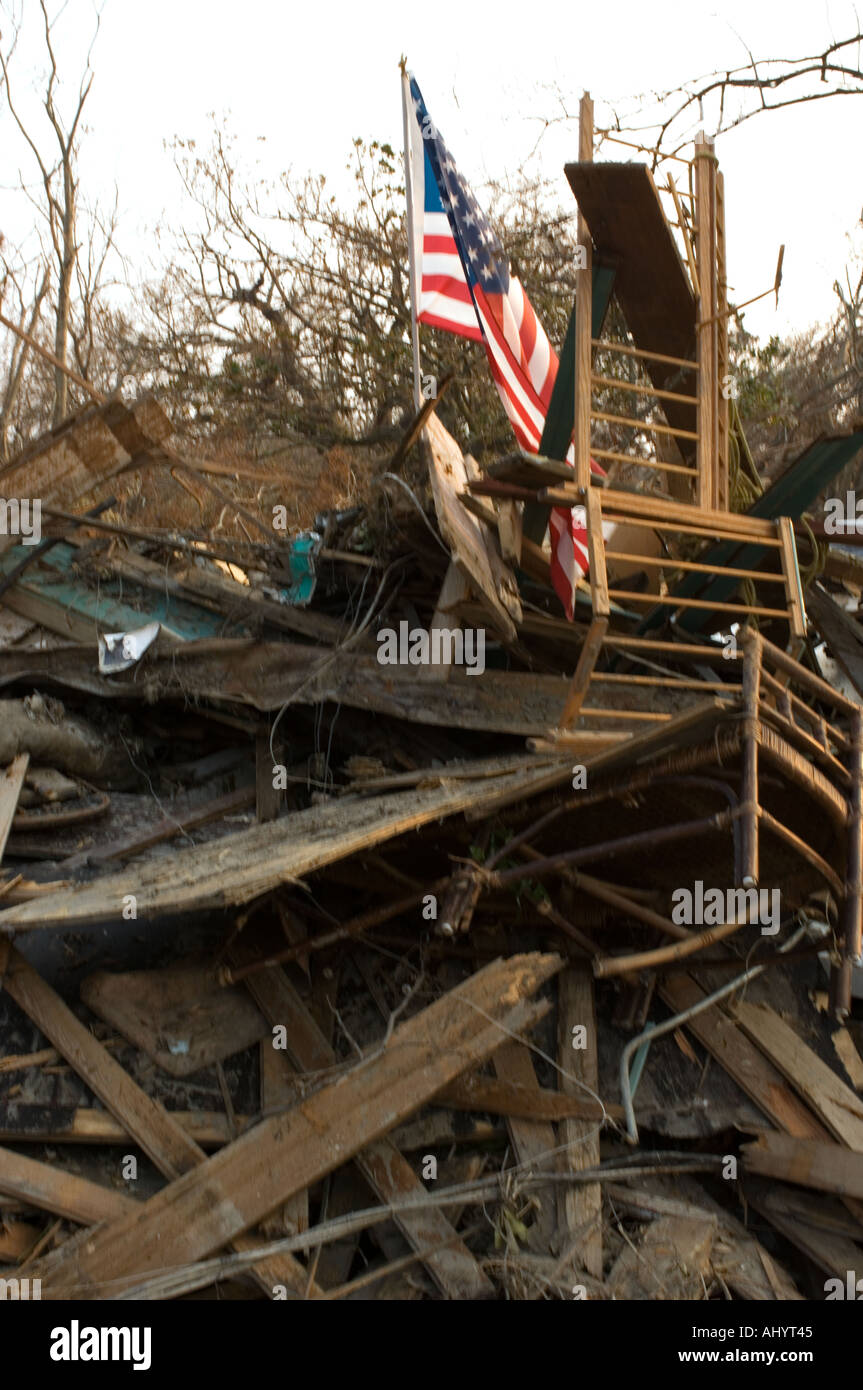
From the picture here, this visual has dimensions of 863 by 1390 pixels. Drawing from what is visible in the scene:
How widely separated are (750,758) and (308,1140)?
2.48 meters

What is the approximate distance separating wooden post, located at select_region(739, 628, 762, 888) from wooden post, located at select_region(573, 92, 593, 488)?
184 centimetres

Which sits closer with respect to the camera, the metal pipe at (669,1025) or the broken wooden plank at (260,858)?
the broken wooden plank at (260,858)

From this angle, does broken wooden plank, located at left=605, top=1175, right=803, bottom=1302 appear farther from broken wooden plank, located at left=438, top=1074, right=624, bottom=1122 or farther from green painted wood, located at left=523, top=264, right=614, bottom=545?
green painted wood, located at left=523, top=264, right=614, bottom=545

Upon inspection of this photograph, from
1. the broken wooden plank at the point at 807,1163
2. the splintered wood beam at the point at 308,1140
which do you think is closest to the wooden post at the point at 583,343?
the splintered wood beam at the point at 308,1140

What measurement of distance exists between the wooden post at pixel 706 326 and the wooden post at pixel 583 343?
0.74 meters

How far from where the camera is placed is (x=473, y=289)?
679 cm

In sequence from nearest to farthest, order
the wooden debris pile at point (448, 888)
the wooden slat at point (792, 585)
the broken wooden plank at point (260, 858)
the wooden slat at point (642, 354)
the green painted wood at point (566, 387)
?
the broken wooden plank at point (260, 858)
the wooden debris pile at point (448, 888)
the wooden slat at point (792, 585)
the wooden slat at point (642, 354)
the green painted wood at point (566, 387)

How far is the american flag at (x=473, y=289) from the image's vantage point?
22.4 feet

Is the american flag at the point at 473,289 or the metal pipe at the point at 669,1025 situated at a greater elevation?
the american flag at the point at 473,289

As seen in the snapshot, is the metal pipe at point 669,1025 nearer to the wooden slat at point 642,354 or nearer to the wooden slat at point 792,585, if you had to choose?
the wooden slat at point 792,585

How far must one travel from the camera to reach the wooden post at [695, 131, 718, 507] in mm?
6008

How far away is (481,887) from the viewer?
15.2ft

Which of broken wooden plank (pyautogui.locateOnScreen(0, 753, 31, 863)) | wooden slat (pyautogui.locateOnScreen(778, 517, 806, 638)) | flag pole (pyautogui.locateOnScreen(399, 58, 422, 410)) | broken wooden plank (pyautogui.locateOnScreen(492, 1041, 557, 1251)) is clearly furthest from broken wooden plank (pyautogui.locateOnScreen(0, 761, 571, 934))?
flag pole (pyautogui.locateOnScreen(399, 58, 422, 410))

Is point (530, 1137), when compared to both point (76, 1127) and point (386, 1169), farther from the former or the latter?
point (76, 1127)
